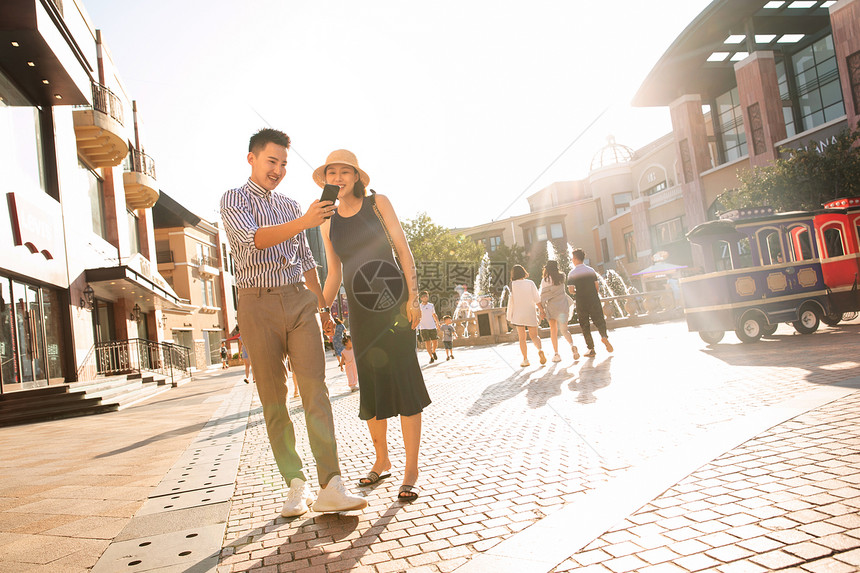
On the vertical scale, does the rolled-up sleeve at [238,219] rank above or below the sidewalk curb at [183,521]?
above

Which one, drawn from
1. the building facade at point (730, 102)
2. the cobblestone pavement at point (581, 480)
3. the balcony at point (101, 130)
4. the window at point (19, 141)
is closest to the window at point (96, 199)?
the balcony at point (101, 130)

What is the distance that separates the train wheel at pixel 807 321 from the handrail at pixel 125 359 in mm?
18075

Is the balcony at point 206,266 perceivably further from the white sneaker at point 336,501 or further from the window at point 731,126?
the white sneaker at point 336,501

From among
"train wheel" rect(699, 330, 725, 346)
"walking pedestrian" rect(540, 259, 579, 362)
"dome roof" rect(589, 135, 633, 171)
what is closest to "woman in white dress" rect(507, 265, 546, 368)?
"walking pedestrian" rect(540, 259, 579, 362)

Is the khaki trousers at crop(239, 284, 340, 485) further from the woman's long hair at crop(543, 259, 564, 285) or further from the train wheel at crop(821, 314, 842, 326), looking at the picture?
the train wheel at crop(821, 314, 842, 326)

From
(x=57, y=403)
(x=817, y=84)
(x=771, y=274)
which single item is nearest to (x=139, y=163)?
(x=57, y=403)

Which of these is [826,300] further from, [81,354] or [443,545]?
[81,354]

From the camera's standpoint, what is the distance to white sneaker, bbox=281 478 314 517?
316cm

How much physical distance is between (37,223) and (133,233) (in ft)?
45.7

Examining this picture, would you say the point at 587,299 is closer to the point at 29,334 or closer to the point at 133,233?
the point at 29,334

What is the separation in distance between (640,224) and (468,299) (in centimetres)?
1486

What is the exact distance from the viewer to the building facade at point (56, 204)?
1365 cm

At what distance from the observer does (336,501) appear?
2.98 meters

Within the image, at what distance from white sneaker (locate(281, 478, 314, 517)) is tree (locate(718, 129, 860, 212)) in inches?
825
